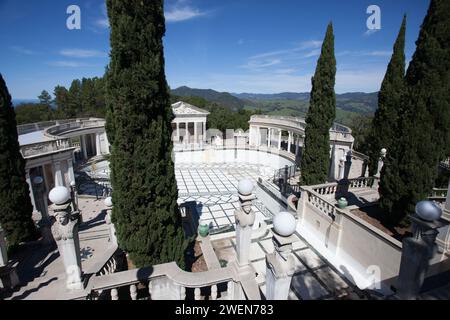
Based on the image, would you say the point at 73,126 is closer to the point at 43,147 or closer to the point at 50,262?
the point at 43,147

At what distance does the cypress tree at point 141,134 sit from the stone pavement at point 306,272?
3081mm

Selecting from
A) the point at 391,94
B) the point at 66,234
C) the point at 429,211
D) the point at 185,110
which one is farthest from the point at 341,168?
the point at 185,110

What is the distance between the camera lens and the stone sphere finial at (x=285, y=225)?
3.69 metres

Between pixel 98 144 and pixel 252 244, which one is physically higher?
pixel 98 144

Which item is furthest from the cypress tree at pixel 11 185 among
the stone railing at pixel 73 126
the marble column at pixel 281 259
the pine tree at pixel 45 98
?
the pine tree at pixel 45 98

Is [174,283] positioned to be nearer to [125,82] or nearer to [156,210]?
[156,210]

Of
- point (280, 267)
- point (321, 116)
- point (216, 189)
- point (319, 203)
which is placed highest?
point (321, 116)

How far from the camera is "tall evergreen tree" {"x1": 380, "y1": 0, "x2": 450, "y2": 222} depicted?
8.42m

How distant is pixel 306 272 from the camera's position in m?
8.19

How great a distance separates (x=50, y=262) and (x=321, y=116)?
15643 mm

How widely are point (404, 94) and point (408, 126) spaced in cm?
148

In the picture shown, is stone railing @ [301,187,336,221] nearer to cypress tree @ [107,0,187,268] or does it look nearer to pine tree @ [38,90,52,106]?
cypress tree @ [107,0,187,268]
